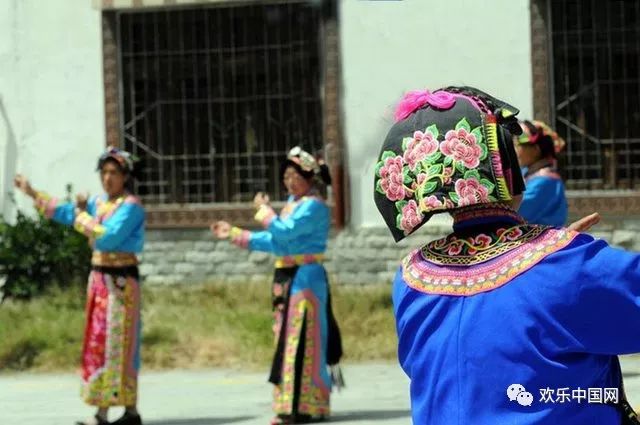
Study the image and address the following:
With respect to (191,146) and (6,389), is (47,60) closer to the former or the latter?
(191,146)

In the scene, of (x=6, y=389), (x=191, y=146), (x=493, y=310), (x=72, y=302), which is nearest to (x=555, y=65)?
(x=191, y=146)

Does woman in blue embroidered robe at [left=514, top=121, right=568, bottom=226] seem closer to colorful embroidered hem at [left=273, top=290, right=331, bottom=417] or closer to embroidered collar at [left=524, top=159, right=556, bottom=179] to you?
embroidered collar at [left=524, top=159, right=556, bottom=179]

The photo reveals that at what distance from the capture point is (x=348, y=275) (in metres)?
15.0

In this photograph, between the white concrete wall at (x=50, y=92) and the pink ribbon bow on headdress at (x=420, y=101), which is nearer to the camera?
the pink ribbon bow on headdress at (x=420, y=101)

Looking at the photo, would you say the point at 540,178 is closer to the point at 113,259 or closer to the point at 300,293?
the point at 300,293

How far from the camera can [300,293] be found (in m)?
10.0

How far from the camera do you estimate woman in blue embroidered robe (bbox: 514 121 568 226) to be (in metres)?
9.27

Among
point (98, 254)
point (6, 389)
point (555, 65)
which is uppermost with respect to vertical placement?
point (555, 65)

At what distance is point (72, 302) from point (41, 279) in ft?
1.89

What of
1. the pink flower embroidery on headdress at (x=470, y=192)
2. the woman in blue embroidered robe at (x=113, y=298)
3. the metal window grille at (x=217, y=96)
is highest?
the metal window grille at (x=217, y=96)

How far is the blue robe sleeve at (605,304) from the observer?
136 inches

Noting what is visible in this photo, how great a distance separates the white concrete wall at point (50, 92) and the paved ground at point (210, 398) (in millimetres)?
3252

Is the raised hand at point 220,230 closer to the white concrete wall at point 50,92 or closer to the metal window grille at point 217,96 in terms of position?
the metal window grille at point 217,96

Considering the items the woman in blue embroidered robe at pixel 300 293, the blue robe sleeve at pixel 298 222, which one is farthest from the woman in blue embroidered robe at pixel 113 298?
the blue robe sleeve at pixel 298 222
